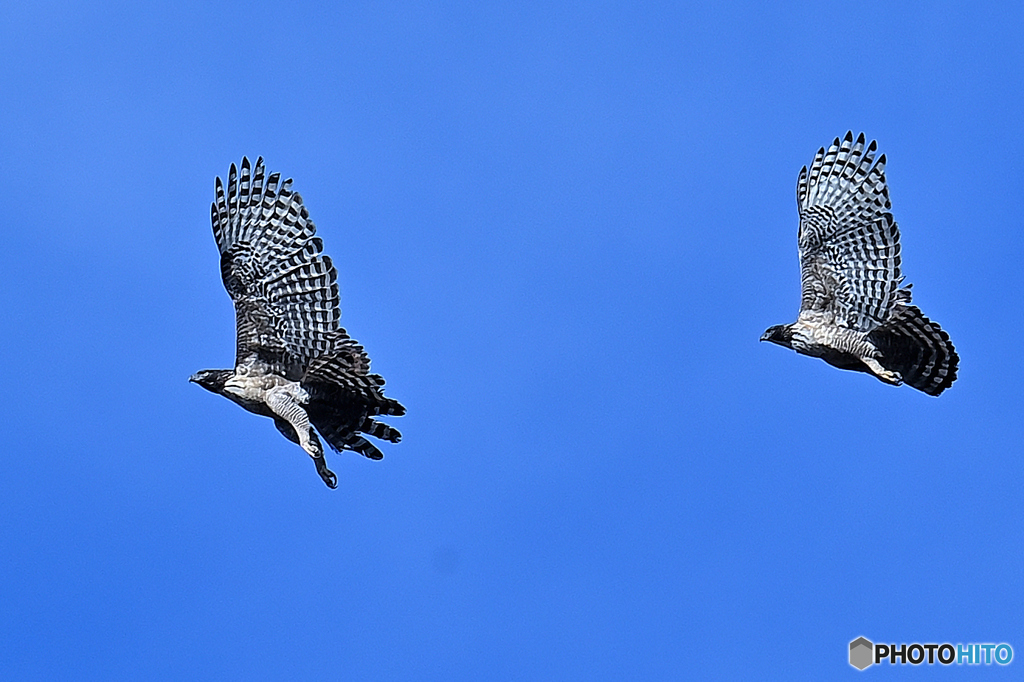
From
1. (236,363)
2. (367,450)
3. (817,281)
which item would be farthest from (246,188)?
(817,281)

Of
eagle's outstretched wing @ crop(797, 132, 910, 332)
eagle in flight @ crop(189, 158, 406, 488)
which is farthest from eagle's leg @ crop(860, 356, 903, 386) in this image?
eagle in flight @ crop(189, 158, 406, 488)

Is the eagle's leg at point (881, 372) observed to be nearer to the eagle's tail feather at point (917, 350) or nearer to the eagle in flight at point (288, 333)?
the eagle's tail feather at point (917, 350)

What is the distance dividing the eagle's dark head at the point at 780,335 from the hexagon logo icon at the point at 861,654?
5238mm

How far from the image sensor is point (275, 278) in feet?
83.7

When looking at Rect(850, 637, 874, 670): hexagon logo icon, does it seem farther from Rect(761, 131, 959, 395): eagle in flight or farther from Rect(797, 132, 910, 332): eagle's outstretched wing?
Rect(797, 132, 910, 332): eagle's outstretched wing

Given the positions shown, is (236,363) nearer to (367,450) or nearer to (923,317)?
(367,450)

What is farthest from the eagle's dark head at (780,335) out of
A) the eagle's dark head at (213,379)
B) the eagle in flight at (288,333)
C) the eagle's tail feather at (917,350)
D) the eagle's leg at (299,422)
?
the eagle's dark head at (213,379)

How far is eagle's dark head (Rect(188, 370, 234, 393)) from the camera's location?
997 inches

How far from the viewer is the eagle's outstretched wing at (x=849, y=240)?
1053 inches

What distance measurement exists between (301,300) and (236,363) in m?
1.49

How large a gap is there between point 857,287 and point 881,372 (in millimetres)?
1732

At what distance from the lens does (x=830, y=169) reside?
2759 cm

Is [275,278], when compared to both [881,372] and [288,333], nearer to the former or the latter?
[288,333]

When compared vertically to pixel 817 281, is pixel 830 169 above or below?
above
